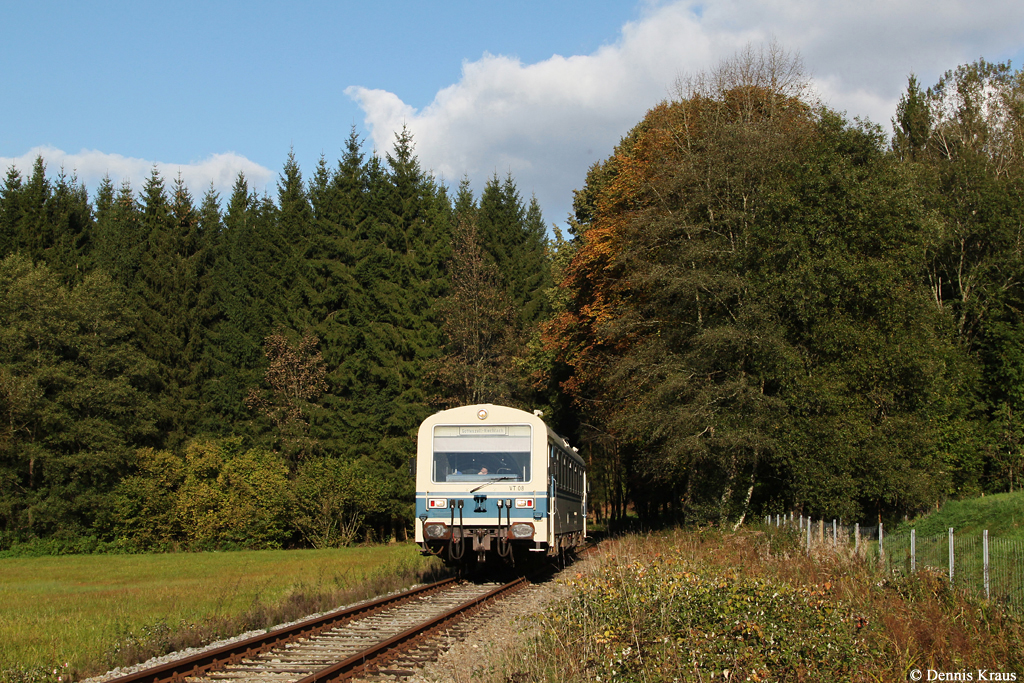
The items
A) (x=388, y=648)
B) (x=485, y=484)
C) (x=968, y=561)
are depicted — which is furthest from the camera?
(x=485, y=484)

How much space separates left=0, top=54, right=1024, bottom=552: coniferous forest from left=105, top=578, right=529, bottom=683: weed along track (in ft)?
41.0

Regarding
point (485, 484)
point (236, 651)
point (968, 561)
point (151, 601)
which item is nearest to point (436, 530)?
point (485, 484)

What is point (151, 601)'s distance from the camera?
14.6 meters

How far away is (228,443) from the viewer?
43406mm

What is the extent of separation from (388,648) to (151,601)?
7.15 m

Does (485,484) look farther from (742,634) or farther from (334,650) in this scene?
(742,634)

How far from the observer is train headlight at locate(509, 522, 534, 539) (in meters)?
15.6

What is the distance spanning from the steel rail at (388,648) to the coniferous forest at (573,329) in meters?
Answer: 11.9

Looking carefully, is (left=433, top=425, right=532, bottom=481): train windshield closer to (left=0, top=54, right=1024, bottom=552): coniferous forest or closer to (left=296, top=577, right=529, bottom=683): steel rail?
(left=296, top=577, right=529, bottom=683): steel rail

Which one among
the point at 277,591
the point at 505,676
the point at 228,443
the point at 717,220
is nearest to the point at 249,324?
the point at 228,443

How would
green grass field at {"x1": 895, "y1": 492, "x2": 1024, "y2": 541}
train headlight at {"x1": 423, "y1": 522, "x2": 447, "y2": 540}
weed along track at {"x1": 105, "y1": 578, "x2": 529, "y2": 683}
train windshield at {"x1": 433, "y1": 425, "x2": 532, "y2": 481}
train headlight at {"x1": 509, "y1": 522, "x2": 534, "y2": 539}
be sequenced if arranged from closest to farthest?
weed along track at {"x1": 105, "y1": 578, "x2": 529, "y2": 683} → train headlight at {"x1": 509, "y1": 522, "x2": 534, "y2": 539} → train headlight at {"x1": 423, "y1": 522, "x2": 447, "y2": 540} → train windshield at {"x1": 433, "y1": 425, "x2": 532, "y2": 481} → green grass field at {"x1": 895, "y1": 492, "x2": 1024, "y2": 541}

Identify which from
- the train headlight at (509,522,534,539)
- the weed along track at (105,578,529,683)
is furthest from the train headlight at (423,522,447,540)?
the weed along track at (105,578,529,683)

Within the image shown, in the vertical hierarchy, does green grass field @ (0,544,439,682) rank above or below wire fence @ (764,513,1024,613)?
below

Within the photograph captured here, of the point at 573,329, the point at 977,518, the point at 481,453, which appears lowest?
the point at 977,518
